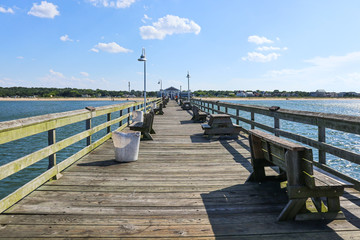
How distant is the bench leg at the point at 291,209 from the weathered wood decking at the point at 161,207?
0.09 meters

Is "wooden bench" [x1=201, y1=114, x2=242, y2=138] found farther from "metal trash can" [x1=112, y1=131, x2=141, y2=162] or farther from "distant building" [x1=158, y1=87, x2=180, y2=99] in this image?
"distant building" [x1=158, y1=87, x2=180, y2=99]

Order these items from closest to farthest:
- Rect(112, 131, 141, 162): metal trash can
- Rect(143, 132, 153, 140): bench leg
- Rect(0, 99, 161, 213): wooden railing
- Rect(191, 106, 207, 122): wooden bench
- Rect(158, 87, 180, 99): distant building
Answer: Rect(0, 99, 161, 213): wooden railing → Rect(112, 131, 141, 162): metal trash can → Rect(143, 132, 153, 140): bench leg → Rect(191, 106, 207, 122): wooden bench → Rect(158, 87, 180, 99): distant building

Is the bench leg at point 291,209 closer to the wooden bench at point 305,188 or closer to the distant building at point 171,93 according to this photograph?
the wooden bench at point 305,188

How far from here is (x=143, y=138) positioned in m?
8.17

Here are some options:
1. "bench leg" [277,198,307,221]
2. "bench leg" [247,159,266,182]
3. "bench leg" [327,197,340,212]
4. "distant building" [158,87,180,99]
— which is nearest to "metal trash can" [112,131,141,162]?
"bench leg" [247,159,266,182]

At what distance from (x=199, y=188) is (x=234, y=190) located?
1.66ft

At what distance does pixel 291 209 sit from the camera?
288 centimetres

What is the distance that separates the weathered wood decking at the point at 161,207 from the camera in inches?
105

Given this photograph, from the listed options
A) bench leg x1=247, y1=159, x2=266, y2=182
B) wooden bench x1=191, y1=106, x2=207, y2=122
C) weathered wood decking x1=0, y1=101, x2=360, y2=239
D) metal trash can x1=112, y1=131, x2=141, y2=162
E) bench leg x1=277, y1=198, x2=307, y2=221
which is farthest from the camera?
wooden bench x1=191, y1=106, x2=207, y2=122

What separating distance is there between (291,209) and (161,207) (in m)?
1.47

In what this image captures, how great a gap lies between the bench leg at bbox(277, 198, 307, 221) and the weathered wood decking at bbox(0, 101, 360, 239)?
85 millimetres

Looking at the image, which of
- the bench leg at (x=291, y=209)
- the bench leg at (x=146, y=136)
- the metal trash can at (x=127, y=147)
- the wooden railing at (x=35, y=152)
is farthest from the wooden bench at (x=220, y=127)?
the bench leg at (x=291, y=209)

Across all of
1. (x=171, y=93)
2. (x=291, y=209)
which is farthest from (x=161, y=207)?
(x=171, y=93)

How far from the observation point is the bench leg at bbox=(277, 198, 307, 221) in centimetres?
284
